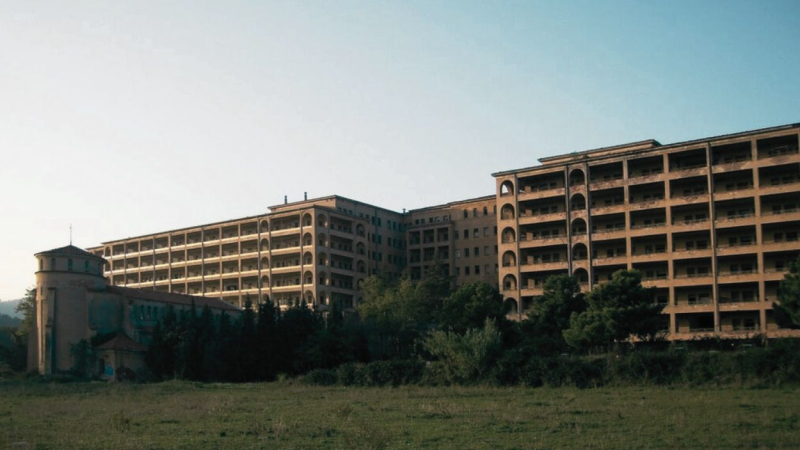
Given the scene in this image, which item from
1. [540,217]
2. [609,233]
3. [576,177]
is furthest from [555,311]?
[576,177]

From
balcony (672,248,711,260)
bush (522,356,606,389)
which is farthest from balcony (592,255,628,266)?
bush (522,356,606,389)

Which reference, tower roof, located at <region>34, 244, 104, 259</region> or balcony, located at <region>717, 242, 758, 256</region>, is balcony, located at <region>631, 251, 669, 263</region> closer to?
balcony, located at <region>717, 242, 758, 256</region>

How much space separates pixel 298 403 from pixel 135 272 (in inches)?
4297

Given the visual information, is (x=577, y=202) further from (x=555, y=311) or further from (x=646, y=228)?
(x=555, y=311)

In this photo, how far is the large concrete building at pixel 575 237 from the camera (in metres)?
93.0

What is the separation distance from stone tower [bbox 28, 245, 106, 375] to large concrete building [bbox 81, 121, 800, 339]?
67.4ft

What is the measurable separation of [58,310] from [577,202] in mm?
63961

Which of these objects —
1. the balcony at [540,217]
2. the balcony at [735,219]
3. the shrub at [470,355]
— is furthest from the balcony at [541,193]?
the shrub at [470,355]

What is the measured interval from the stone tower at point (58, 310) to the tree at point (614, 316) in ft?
171

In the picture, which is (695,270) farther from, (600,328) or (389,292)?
(389,292)

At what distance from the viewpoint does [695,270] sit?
97.4 m

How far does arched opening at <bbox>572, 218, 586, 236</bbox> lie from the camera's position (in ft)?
346

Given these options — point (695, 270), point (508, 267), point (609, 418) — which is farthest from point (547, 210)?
point (609, 418)

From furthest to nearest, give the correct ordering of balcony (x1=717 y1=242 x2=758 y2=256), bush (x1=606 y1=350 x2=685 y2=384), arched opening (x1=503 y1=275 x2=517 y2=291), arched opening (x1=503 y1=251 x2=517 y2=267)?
arched opening (x1=503 y1=251 x2=517 y2=267) → arched opening (x1=503 y1=275 x2=517 y2=291) → balcony (x1=717 y1=242 x2=758 y2=256) → bush (x1=606 y1=350 x2=685 y2=384)
